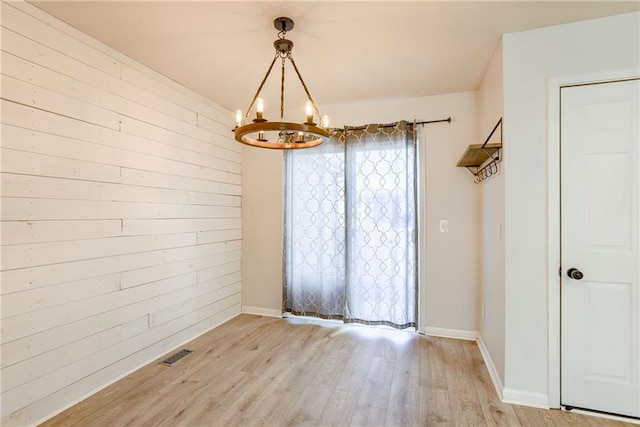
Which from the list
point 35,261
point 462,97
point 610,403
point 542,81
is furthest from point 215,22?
point 610,403

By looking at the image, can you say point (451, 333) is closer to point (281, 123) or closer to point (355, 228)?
point (355, 228)

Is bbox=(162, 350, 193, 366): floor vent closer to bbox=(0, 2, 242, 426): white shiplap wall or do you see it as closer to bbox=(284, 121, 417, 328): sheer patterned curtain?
bbox=(0, 2, 242, 426): white shiplap wall

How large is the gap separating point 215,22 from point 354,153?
1867 mm

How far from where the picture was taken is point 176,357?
9.21ft

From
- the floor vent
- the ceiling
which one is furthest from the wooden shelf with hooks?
the floor vent

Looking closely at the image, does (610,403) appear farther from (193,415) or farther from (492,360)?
(193,415)

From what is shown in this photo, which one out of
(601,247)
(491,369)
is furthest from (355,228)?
(601,247)

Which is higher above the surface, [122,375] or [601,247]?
[601,247]

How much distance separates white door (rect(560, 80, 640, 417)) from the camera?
1928 millimetres

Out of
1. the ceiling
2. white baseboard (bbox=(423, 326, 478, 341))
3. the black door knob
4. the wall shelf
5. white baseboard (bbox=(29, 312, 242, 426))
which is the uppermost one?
the ceiling

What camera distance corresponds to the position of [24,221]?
73.4 inches

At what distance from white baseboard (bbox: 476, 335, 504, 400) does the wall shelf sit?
5.06 ft

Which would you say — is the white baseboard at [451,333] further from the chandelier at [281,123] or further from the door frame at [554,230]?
the chandelier at [281,123]

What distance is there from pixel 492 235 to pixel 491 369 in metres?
1.08
